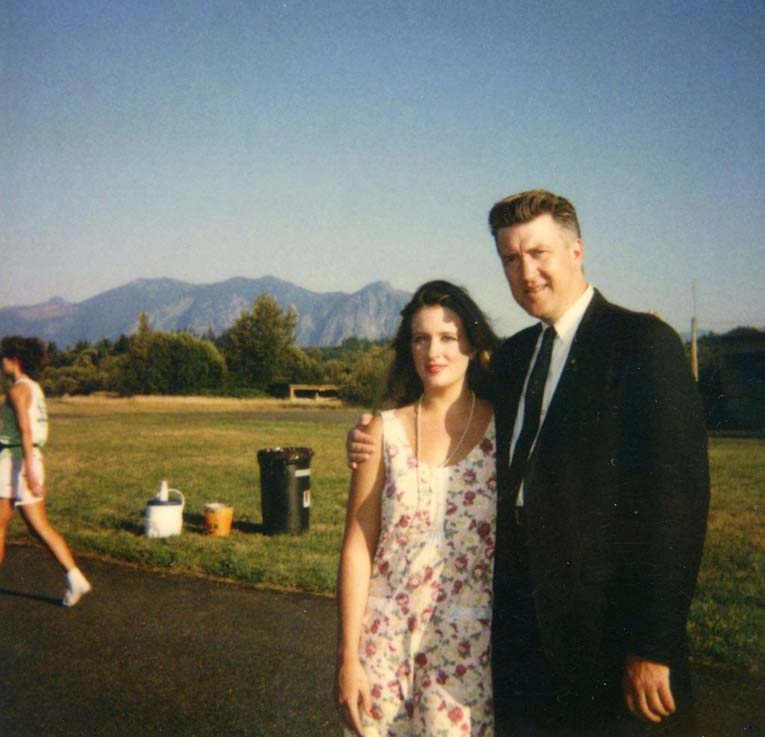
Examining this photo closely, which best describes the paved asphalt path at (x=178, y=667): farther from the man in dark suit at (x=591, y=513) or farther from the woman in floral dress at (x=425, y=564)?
the man in dark suit at (x=591, y=513)

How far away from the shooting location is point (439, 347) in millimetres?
2428

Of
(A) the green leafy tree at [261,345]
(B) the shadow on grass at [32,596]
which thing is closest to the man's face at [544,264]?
(B) the shadow on grass at [32,596]

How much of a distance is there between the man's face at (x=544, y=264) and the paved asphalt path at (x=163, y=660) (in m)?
2.57

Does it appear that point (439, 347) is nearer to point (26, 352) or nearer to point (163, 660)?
point (163, 660)

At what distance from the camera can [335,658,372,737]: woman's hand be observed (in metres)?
2.20

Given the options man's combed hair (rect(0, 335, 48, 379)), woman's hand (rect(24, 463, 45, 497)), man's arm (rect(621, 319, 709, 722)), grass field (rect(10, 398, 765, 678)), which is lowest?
grass field (rect(10, 398, 765, 678))

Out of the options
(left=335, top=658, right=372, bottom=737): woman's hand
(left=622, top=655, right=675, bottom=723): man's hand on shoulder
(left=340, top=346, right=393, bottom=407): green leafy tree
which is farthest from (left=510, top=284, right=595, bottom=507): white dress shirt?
(left=340, top=346, right=393, bottom=407): green leafy tree

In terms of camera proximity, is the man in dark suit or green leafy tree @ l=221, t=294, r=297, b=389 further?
green leafy tree @ l=221, t=294, r=297, b=389

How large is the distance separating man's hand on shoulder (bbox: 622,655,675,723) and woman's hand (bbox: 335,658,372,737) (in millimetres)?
756

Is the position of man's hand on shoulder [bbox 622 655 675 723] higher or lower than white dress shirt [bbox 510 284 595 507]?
lower

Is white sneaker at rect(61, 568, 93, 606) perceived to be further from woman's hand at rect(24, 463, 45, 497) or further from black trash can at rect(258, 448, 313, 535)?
black trash can at rect(258, 448, 313, 535)

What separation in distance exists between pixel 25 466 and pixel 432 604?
4551 millimetres

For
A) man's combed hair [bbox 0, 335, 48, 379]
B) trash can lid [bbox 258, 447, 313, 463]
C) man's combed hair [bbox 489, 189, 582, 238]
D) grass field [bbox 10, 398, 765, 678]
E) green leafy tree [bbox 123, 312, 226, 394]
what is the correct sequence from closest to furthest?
man's combed hair [bbox 489, 189, 582, 238] → grass field [bbox 10, 398, 765, 678] → man's combed hair [bbox 0, 335, 48, 379] → trash can lid [bbox 258, 447, 313, 463] → green leafy tree [bbox 123, 312, 226, 394]

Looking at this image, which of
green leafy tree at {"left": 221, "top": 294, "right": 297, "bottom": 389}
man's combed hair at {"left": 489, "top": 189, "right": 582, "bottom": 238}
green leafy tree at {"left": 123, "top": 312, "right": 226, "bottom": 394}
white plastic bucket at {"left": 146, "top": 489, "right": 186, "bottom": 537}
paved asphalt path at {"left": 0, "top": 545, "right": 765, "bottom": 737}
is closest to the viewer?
man's combed hair at {"left": 489, "top": 189, "right": 582, "bottom": 238}
